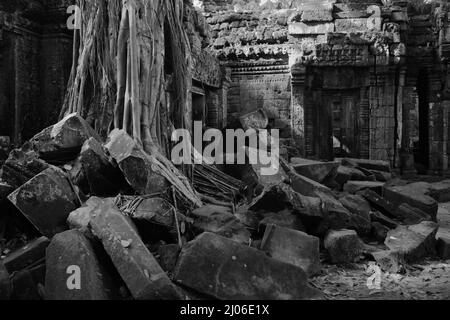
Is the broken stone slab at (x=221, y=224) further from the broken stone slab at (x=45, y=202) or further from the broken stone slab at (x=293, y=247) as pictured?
the broken stone slab at (x=45, y=202)

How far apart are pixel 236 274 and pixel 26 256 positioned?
1.57m

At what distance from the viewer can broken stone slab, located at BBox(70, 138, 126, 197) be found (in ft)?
13.0

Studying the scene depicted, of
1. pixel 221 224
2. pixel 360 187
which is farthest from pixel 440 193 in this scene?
pixel 221 224

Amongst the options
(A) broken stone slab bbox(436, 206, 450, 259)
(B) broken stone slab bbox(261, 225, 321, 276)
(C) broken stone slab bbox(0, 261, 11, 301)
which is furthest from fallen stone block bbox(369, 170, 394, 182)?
(C) broken stone slab bbox(0, 261, 11, 301)

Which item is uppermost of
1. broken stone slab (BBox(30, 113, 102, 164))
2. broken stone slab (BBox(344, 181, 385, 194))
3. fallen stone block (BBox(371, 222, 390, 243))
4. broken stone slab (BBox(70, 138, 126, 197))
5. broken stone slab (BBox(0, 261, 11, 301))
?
broken stone slab (BBox(30, 113, 102, 164))

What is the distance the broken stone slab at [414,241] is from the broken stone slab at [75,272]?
287 cm

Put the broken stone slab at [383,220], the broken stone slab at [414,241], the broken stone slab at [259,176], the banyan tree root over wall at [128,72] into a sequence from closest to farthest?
the broken stone slab at [414,241] → the banyan tree root over wall at [128,72] → the broken stone slab at [383,220] → the broken stone slab at [259,176]

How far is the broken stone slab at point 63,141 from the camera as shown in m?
4.21

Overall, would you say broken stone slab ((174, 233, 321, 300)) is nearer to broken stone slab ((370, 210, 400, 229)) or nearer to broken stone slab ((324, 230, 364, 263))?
broken stone slab ((324, 230, 364, 263))

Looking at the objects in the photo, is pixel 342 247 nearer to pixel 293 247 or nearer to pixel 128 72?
pixel 293 247

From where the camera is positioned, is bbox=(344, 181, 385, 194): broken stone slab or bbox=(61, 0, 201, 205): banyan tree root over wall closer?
bbox=(61, 0, 201, 205): banyan tree root over wall

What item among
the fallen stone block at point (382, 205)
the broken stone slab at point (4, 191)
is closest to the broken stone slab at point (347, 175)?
the fallen stone block at point (382, 205)

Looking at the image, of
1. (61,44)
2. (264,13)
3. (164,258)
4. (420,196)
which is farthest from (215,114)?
(164,258)

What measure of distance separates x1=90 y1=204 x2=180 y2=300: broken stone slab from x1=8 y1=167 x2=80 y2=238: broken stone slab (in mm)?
452
